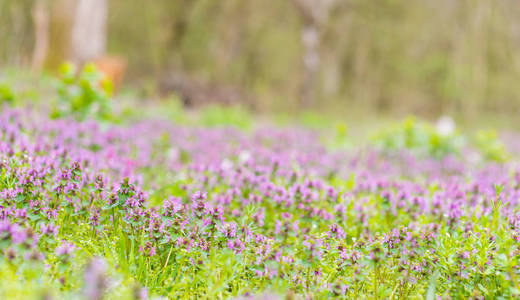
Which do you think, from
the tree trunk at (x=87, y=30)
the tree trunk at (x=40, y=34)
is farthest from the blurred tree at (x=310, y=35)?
the tree trunk at (x=40, y=34)

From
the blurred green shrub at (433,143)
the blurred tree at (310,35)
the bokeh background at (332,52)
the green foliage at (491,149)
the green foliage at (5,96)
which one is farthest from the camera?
the bokeh background at (332,52)

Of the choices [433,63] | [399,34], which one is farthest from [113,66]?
[433,63]

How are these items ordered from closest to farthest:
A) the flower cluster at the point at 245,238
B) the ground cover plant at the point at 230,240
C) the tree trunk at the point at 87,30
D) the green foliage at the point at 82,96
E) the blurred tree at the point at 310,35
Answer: the ground cover plant at the point at 230,240, the flower cluster at the point at 245,238, the green foliage at the point at 82,96, the tree trunk at the point at 87,30, the blurred tree at the point at 310,35

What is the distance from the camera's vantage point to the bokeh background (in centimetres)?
1602

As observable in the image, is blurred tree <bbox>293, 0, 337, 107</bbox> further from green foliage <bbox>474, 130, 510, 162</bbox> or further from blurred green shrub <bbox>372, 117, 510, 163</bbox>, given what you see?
green foliage <bbox>474, 130, 510, 162</bbox>

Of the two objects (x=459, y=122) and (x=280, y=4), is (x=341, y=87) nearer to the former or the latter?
(x=280, y=4)

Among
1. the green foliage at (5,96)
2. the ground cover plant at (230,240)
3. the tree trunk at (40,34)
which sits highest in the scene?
the tree trunk at (40,34)

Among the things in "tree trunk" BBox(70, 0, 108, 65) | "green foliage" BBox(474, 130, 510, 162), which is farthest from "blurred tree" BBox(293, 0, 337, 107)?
"green foliage" BBox(474, 130, 510, 162)

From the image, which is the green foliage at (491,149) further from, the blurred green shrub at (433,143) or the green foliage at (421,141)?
the green foliage at (421,141)

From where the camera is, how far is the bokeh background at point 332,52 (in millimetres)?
16016

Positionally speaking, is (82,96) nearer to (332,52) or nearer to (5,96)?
(5,96)

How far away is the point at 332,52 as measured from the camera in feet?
82.1

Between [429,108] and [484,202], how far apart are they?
24611 mm

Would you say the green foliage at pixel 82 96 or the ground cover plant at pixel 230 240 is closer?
the ground cover plant at pixel 230 240
